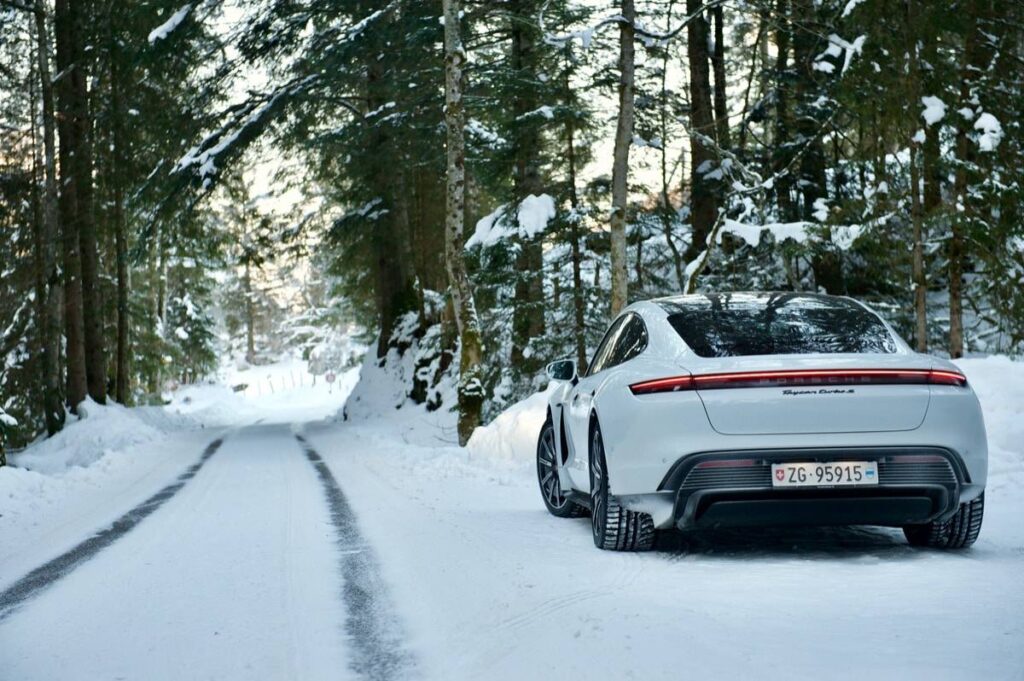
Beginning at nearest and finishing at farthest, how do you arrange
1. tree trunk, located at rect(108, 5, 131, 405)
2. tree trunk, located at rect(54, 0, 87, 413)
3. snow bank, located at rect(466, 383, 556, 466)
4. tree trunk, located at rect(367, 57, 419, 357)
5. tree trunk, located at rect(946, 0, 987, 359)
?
snow bank, located at rect(466, 383, 556, 466)
tree trunk, located at rect(946, 0, 987, 359)
tree trunk, located at rect(108, 5, 131, 405)
tree trunk, located at rect(54, 0, 87, 413)
tree trunk, located at rect(367, 57, 419, 357)

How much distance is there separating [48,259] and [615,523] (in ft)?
67.4

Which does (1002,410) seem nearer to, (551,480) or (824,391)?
(551,480)

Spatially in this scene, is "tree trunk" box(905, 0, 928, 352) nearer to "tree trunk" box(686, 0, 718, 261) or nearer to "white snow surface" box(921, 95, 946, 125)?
"white snow surface" box(921, 95, 946, 125)

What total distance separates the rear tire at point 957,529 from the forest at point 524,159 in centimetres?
826

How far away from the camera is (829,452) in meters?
5.38

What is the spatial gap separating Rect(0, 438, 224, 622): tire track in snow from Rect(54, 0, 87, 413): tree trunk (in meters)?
14.3

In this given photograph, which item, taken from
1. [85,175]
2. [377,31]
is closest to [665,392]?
[377,31]

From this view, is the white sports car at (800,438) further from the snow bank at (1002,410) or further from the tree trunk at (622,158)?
the tree trunk at (622,158)

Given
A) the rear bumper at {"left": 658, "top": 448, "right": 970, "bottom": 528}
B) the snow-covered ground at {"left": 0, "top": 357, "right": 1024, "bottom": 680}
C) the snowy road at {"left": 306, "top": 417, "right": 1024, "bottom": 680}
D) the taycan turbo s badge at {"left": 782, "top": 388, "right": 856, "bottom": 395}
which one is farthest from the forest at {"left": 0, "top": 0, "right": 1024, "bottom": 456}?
the rear bumper at {"left": 658, "top": 448, "right": 970, "bottom": 528}

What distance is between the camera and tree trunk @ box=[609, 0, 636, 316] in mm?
14734

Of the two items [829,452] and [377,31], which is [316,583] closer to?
[829,452]

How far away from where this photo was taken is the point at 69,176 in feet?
79.3

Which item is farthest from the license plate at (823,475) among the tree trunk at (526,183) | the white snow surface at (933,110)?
the tree trunk at (526,183)

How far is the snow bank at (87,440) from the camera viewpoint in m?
20.3
